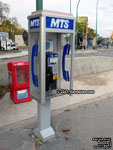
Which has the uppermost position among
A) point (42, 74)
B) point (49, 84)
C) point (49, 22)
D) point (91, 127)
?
point (49, 22)

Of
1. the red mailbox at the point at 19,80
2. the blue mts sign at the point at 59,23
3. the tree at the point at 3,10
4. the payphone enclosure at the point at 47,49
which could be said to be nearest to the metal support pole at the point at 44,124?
the payphone enclosure at the point at 47,49

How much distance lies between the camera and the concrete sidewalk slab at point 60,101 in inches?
163

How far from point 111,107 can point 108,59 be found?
512 cm

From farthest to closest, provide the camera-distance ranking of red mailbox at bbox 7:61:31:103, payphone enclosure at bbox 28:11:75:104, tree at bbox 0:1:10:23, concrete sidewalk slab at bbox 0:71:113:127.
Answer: tree at bbox 0:1:10:23, red mailbox at bbox 7:61:31:103, concrete sidewalk slab at bbox 0:71:113:127, payphone enclosure at bbox 28:11:75:104

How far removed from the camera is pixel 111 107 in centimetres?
478

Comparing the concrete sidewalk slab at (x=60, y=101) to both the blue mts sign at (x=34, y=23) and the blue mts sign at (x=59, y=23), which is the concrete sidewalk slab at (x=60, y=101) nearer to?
the blue mts sign at (x=34, y=23)

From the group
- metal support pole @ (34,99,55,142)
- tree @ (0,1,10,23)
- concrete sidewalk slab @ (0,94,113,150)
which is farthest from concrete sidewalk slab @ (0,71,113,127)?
tree @ (0,1,10,23)

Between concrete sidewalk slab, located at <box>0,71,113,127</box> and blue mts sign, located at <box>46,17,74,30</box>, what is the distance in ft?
7.73

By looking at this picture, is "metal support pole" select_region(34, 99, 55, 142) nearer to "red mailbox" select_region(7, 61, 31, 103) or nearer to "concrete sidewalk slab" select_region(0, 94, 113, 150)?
"concrete sidewalk slab" select_region(0, 94, 113, 150)

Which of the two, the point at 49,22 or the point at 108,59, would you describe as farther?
the point at 108,59

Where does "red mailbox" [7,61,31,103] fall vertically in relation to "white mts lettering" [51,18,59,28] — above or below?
below

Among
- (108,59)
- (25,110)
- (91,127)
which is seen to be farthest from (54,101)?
(108,59)

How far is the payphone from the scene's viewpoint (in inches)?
103

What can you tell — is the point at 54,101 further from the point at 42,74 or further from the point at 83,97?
the point at 42,74
